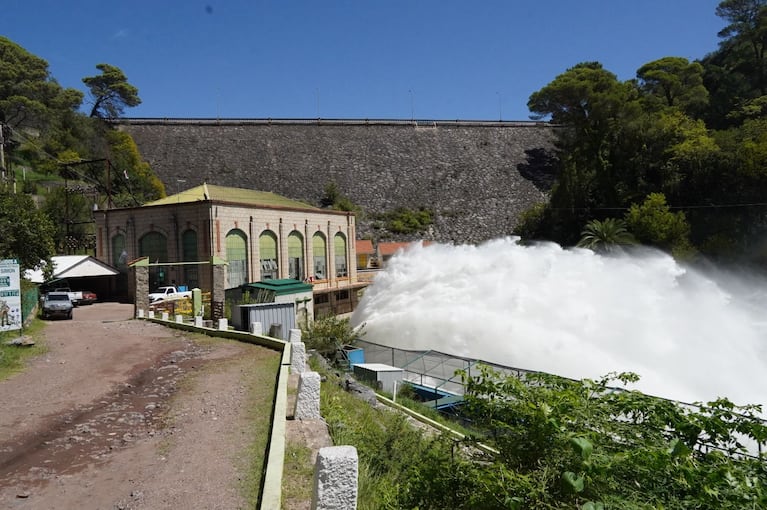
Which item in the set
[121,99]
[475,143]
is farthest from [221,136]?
[475,143]

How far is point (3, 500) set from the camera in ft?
20.7

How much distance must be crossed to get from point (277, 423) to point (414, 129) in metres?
88.9

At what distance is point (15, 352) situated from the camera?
48.1 feet

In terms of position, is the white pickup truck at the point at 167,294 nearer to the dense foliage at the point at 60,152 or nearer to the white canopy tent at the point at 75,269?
the white canopy tent at the point at 75,269

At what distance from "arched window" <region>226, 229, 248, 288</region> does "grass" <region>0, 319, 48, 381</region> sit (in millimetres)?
13800

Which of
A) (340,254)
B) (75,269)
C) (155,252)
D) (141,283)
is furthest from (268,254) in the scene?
(141,283)

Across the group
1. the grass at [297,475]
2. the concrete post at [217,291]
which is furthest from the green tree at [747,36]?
the grass at [297,475]

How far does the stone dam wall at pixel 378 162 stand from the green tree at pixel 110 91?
10.5ft

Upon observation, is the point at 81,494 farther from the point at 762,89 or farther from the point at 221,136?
the point at 221,136

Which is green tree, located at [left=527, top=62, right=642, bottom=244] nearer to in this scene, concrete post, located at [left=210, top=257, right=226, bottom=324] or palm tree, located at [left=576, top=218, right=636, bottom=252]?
palm tree, located at [left=576, top=218, right=636, bottom=252]

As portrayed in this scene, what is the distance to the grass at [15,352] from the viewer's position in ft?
43.1

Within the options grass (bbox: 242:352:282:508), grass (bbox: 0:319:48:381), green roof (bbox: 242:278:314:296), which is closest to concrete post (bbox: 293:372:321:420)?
grass (bbox: 242:352:282:508)

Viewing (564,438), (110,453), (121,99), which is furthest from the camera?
(121,99)

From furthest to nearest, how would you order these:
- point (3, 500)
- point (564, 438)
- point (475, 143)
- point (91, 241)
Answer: point (475, 143) → point (91, 241) → point (3, 500) → point (564, 438)
